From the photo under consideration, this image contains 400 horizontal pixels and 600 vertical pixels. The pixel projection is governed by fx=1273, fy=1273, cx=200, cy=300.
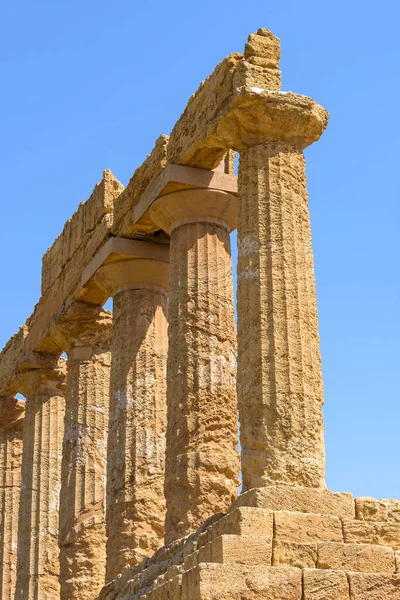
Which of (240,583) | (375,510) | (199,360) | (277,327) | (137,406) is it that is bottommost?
(240,583)

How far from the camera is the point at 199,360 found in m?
20.0

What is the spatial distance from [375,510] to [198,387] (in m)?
4.53

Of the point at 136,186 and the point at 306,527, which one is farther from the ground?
the point at 136,186

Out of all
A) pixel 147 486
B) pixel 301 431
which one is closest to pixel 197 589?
pixel 301 431

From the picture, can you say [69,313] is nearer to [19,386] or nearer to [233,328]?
[19,386]

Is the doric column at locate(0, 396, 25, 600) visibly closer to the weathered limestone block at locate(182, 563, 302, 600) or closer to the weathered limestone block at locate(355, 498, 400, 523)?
the weathered limestone block at locate(355, 498, 400, 523)

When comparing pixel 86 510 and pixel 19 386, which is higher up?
pixel 19 386

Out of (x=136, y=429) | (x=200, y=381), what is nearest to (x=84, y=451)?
(x=136, y=429)

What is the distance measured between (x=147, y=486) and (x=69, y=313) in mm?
5306

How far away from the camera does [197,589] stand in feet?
45.6

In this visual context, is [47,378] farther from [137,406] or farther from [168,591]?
[168,591]

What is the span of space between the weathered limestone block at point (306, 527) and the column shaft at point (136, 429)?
673 cm

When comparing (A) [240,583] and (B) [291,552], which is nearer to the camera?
(A) [240,583]

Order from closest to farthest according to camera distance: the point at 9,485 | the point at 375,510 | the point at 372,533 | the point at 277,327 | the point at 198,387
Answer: the point at 372,533 → the point at 375,510 → the point at 277,327 → the point at 198,387 → the point at 9,485
